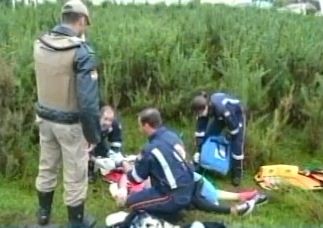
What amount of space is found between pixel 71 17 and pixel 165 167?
138 centimetres

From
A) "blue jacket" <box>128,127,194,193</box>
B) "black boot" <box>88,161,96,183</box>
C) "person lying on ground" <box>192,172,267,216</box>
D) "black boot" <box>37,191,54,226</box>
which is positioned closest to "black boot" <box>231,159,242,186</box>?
"person lying on ground" <box>192,172,267,216</box>

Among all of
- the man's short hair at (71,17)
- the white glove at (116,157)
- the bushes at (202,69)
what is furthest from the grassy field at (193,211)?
the man's short hair at (71,17)

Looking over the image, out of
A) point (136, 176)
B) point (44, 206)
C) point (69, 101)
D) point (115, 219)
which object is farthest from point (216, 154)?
point (69, 101)

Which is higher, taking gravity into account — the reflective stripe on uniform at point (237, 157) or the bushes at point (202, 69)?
the bushes at point (202, 69)

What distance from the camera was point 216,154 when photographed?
24.4ft

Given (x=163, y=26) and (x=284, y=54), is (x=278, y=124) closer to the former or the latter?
(x=284, y=54)

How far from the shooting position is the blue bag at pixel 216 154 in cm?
745

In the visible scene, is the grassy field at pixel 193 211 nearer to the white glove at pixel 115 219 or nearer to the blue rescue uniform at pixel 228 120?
the white glove at pixel 115 219

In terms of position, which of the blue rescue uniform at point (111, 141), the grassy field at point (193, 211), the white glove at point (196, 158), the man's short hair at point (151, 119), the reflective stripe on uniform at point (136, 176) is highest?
the man's short hair at point (151, 119)

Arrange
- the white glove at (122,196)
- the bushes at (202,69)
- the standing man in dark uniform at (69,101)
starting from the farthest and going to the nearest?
the bushes at (202,69)
the white glove at (122,196)
the standing man in dark uniform at (69,101)

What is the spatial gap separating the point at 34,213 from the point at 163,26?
4.73m

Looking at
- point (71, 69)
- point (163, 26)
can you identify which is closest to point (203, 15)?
point (163, 26)

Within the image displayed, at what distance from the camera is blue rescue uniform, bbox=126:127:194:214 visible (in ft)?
19.6

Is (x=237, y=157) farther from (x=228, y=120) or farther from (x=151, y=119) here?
(x=151, y=119)
